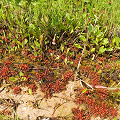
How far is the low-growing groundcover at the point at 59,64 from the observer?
2.76 metres

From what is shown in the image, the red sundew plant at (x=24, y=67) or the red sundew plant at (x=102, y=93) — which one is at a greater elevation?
the red sundew plant at (x=24, y=67)

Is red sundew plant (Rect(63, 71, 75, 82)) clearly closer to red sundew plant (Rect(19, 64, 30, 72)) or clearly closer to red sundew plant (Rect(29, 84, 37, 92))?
red sundew plant (Rect(29, 84, 37, 92))

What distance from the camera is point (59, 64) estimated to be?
343 cm

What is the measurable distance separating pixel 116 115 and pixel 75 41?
6.83 feet

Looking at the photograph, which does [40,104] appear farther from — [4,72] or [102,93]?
[102,93]

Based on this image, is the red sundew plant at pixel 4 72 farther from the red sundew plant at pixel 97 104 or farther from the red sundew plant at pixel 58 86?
the red sundew plant at pixel 97 104

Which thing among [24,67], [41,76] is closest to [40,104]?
[41,76]

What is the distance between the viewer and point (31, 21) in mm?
3750

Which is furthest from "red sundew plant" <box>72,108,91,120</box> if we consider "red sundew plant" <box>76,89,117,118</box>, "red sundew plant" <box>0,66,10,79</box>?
"red sundew plant" <box>0,66,10,79</box>

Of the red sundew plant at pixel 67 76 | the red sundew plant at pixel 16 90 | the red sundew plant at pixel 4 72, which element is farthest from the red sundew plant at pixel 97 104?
the red sundew plant at pixel 4 72

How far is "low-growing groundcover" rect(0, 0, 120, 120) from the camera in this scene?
276 cm

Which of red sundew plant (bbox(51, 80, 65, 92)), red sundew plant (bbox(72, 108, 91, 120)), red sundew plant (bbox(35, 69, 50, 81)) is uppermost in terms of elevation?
red sundew plant (bbox(35, 69, 50, 81))

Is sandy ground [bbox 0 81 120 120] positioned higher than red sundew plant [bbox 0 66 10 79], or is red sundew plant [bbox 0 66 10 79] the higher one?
red sundew plant [bbox 0 66 10 79]

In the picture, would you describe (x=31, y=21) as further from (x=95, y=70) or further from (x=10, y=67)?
(x=95, y=70)
